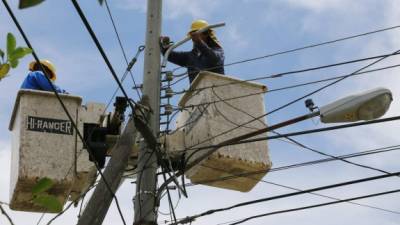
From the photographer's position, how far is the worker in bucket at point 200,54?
27.2 ft

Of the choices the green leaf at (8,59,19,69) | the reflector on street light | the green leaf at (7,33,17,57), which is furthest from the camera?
the reflector on street light

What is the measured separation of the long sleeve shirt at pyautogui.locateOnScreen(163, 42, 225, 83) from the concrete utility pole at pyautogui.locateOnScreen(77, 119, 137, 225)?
71.2 inches

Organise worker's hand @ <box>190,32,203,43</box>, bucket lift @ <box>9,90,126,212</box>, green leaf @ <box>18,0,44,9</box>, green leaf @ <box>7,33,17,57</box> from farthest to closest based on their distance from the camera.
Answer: worker's hand @ <box>190,32,203,43</box>, bucket lift @ <box>9,90,126,212</box>, green leaf @ <box>7,33,17,57</box>, green leaf @ <box>18,0,44,9</box>

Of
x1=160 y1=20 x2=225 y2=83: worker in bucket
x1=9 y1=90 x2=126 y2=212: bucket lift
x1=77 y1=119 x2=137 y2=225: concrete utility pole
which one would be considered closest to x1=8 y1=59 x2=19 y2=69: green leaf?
x1=77 y1=119 x2=137 y2=225: concrete utility pole

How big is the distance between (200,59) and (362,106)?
2.66 metres

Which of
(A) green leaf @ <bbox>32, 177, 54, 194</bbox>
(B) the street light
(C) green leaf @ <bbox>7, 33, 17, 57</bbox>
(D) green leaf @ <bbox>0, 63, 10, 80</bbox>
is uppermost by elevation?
(B) the street light

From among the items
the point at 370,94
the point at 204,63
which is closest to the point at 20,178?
the point at 204,63

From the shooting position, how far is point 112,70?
16.6 ft

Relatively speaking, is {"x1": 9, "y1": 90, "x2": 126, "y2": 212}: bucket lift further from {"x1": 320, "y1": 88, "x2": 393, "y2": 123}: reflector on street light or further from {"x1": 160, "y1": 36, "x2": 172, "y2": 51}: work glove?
{"x1": 320, "y1": 88, "x2": 393, "y2": 123}: reflector on street light

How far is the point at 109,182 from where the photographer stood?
18.3 feet

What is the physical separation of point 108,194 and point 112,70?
922 millimetres

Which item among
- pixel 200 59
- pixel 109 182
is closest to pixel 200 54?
pixel 200 59

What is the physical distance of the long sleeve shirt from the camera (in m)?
8.32

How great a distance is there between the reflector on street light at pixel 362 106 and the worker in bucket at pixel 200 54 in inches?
85.7
